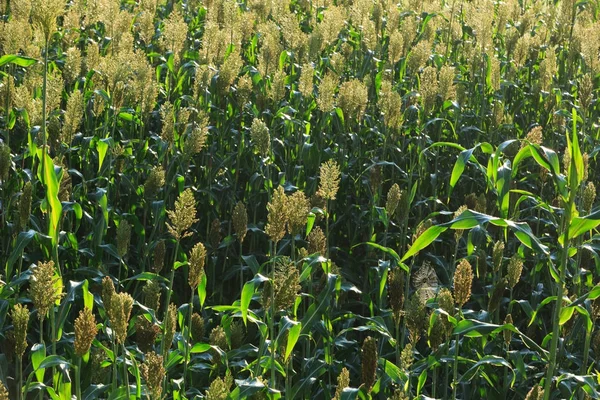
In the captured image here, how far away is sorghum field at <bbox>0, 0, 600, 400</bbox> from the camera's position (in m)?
3.70

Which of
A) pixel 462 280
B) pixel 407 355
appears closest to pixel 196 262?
pixel 407 355

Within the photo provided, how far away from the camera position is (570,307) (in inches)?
131

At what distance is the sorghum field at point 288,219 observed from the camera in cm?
370

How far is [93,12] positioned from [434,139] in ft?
9.87

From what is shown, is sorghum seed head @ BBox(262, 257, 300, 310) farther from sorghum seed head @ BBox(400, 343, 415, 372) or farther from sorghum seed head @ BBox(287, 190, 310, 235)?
sorghum seed head @ BBox(400, 343, 415, 372)

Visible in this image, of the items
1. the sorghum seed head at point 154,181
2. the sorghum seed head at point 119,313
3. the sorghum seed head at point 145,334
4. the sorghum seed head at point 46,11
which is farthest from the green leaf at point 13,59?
the sorghum seed head at point 119,313

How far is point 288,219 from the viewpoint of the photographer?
12.0ft

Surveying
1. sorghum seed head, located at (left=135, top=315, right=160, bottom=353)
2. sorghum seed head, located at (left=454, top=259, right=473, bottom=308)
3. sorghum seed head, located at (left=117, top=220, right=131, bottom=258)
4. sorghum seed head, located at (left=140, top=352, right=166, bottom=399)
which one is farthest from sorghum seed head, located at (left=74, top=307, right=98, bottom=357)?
sorghum seed head, located at (left=454, top=259, right=473, bottom=308)

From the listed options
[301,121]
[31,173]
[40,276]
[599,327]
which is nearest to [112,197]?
[31,173]

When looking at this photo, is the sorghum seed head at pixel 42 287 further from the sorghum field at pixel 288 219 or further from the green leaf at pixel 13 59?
the green leaf at pixel 13 59

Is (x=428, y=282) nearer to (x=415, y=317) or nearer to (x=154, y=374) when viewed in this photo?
(x=415, y=317)

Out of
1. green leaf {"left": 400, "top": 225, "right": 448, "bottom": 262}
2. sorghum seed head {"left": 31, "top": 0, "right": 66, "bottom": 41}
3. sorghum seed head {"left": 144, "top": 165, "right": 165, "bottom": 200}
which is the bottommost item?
sorghum seed head {"left": 144, "top": 165, "right": 165, "bottom": 200}

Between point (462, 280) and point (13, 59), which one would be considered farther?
point (13, 59)

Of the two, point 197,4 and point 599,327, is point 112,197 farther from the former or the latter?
point 197,4
